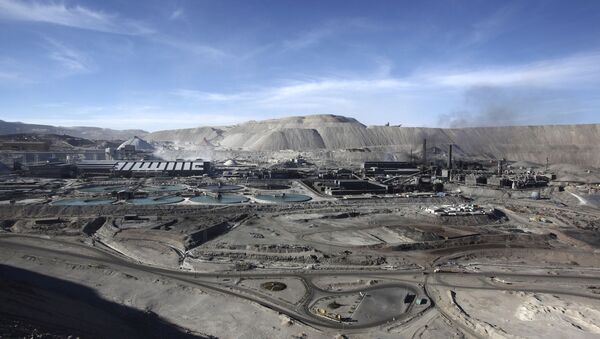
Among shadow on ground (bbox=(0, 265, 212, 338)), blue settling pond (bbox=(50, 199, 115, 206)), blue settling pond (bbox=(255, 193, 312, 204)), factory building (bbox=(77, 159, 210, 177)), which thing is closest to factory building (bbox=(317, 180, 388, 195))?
blue settling pond (bbox=(255, 193, 312, 204))

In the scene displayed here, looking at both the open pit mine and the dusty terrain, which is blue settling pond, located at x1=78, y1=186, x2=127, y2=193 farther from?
the dusty terrain

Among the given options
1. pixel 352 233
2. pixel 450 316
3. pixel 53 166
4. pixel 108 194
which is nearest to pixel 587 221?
pixel 352 233

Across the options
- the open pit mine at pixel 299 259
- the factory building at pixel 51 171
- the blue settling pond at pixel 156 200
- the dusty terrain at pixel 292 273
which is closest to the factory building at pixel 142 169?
the factory building at pixel 51 171

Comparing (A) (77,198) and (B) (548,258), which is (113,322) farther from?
(A) (77,198)

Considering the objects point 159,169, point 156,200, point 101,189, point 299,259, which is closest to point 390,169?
point 159,169

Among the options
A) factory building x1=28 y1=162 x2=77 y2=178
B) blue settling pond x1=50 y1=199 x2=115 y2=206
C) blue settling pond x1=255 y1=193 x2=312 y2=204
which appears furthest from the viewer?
factory building x1=28 y1=162 x2=77 y2=178

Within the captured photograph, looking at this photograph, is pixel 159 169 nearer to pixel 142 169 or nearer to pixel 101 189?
pixel 142 169
